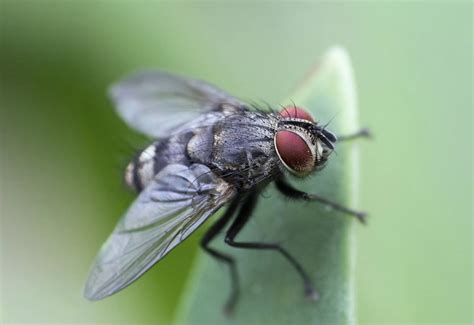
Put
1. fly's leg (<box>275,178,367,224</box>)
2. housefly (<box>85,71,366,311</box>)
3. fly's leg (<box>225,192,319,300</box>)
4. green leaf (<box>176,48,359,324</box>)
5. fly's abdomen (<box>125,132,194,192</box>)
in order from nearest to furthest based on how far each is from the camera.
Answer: green leaf (<box>176,48,359,324</box>) → fly's leg (<box>225,192,319,300</box>) → housefly (<box>85,71,366,311</box>) → fly's leg (<box>275,178,367,224</box>) → fly's abdomen (<box>125,132,194,192</box>)

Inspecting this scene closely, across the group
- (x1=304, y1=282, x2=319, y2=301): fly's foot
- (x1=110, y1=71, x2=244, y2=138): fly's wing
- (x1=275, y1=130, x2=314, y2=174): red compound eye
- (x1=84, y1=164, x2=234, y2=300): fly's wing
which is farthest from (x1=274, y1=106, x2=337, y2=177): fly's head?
(x1=110, y1=71, x2=244, y2=138): fly's wing

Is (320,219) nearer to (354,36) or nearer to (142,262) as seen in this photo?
(142,262)

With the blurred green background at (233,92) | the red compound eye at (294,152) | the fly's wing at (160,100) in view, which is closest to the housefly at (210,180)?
the red compound eye at (294,152)

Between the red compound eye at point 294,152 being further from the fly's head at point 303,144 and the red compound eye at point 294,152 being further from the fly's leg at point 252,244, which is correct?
the fly's leg at point 252,244

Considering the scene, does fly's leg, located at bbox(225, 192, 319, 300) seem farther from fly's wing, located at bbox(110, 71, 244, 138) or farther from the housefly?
fly's wing, located at bbox(110, 71, 244, 138)

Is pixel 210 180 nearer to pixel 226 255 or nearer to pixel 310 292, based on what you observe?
pixel 226 255

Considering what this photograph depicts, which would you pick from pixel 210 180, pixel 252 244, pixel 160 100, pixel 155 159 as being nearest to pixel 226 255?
pixel 252 244

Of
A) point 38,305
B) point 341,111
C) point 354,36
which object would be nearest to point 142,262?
point 341,111

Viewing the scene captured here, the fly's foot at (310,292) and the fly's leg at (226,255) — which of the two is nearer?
the fly's foot at (310,292)
